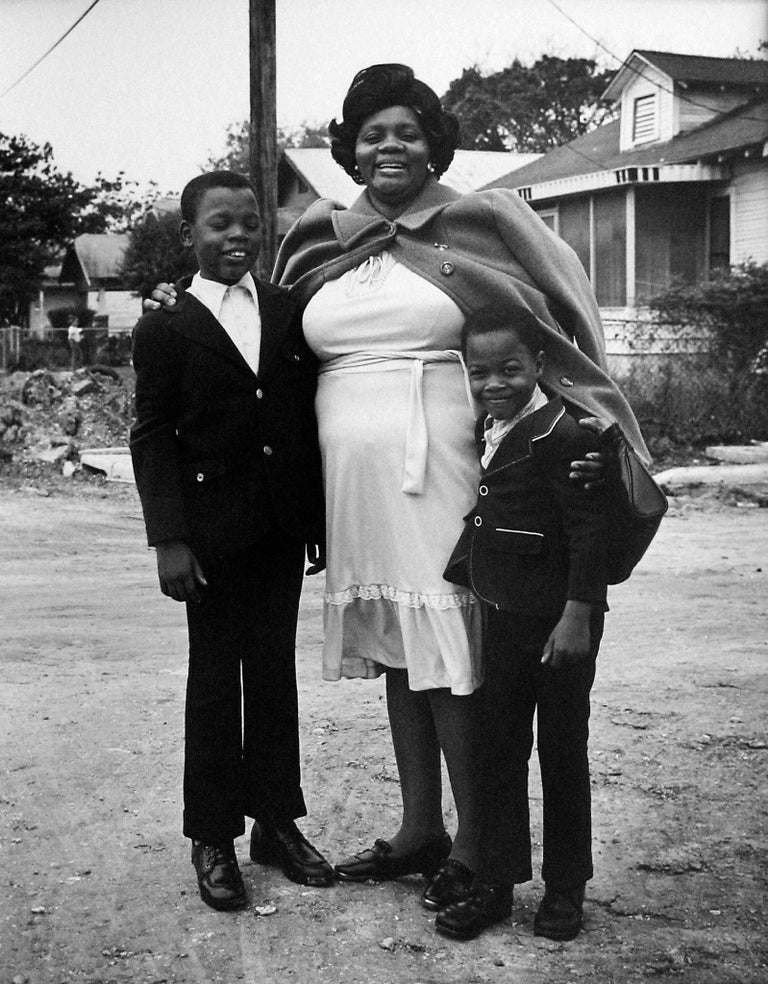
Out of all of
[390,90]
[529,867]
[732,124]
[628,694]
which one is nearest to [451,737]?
[529,867]

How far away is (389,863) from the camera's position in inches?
144

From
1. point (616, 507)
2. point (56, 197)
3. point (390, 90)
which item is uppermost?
point (56, 197)

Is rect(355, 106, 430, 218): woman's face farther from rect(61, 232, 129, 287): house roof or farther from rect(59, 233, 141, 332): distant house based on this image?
rect(61, 232, 129, 287): house roof

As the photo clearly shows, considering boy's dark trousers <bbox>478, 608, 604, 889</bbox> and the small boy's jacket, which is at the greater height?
the small boy's jacket

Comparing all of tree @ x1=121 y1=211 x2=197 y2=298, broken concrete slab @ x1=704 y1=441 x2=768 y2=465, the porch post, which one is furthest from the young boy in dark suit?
tree @ x1=121 y1=211 x2=197 y2=298

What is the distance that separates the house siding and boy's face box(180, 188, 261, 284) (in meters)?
17.2

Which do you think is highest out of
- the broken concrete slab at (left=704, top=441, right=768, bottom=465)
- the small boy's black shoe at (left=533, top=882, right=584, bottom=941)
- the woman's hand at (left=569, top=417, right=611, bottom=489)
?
the woman's hand at (left=569, top=417, right=611, bottom=489)

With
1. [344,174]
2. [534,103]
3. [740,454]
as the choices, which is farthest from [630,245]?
[534,103]

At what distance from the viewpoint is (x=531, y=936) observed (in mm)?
3268

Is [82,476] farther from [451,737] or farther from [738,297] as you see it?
[451,737]

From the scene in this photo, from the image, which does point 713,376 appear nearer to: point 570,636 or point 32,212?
point 570,636

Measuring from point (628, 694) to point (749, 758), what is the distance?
0.99 meters

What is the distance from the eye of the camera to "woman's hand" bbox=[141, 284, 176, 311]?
3.57m

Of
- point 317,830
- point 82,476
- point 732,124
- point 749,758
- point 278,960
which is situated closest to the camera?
point 278,960
